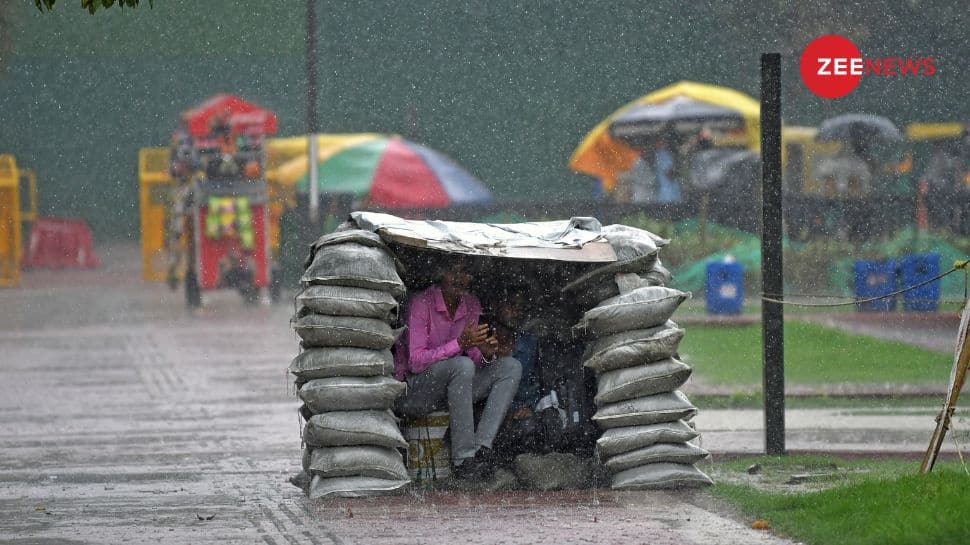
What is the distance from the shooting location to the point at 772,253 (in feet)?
32.5

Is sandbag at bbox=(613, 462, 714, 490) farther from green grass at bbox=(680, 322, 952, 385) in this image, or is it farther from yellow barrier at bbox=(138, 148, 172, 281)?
yellow barrier at bbox=(138, 148, 172, 281)

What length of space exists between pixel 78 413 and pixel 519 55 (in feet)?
74.7

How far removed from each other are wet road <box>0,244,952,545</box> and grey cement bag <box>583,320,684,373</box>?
726mm

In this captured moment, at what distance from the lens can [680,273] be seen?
23.9 metres

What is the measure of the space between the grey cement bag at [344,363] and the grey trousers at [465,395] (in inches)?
12.6

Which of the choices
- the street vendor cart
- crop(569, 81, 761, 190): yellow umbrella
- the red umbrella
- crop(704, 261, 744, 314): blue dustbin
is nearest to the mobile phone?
crop(704, 261, 744, 314): blue dustbin

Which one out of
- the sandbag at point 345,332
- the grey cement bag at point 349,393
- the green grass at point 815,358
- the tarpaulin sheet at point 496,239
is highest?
the tarpaulin sheet at point 496,239

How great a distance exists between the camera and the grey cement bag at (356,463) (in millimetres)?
8469

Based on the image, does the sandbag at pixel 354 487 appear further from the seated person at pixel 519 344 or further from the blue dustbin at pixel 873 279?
the blue dustbin at pixel 873 279

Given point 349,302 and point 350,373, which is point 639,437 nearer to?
point 350,373

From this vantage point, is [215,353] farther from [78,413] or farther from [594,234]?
[594,234]

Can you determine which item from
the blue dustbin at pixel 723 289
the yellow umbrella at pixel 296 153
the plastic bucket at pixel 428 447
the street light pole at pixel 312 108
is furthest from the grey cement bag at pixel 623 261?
the yellow umbrella at pixel 296 153

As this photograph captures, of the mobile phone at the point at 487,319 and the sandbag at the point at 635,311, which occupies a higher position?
the sandbag at the point at 635,311

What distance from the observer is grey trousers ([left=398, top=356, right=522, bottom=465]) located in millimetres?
8805
